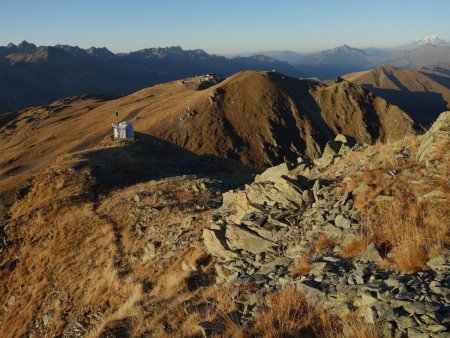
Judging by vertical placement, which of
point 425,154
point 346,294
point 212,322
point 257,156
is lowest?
point 257,156

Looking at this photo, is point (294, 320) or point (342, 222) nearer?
point (294, 320)

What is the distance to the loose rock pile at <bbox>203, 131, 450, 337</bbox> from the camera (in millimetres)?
6570

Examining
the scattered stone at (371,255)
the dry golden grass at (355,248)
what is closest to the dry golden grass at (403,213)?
the dry golden grass at (355,248)

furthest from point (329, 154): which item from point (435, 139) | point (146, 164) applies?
point (146, 164)

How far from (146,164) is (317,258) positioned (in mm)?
31579

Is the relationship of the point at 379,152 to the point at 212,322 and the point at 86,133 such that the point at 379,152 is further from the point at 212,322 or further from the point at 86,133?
the point at 86,133

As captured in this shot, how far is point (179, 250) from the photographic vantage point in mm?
17328

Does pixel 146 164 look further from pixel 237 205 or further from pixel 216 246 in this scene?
pixel 216 246

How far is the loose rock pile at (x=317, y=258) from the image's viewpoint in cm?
657

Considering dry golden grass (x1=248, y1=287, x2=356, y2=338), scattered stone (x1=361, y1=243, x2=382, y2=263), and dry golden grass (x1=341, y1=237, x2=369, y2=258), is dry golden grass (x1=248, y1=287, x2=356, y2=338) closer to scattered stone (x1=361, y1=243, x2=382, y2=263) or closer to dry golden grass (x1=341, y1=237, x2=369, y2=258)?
scattered stone (x1=361, y1=243, x2=382, y2=263)

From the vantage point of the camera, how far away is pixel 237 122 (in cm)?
10581

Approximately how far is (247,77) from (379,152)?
107092mm

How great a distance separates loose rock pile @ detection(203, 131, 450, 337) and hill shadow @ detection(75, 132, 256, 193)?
17813mm

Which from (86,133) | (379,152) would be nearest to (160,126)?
(86,133)
